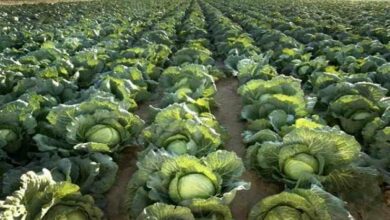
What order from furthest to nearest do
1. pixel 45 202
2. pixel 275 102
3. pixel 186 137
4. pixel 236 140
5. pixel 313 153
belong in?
1. pixel 236 140
2. pixel 275 102
3. pixel 186 137
4. pixel 313 153
5. pixel 45 202

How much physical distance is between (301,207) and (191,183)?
31.2 inches

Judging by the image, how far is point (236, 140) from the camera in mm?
5277

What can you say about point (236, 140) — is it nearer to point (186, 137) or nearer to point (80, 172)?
point (186, 137)

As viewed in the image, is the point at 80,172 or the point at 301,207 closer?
the point at 301,207

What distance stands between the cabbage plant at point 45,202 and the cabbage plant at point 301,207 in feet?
4.10

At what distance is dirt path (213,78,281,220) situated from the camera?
380 cm

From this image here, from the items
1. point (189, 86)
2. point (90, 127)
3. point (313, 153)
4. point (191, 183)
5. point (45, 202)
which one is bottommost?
point (189, 86)

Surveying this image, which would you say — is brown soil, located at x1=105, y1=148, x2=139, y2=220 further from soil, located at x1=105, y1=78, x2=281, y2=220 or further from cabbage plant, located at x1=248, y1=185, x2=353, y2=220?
cabbage plant, located at x1=248, y1=185, x2=353, y2=220

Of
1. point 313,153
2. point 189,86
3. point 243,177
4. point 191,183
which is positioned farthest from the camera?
point 189,86

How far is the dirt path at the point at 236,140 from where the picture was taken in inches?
150

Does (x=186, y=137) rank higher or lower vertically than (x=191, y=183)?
lower

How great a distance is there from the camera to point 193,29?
41.4 ft

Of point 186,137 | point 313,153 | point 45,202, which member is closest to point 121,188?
point 186,137

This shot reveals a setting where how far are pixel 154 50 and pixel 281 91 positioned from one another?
161 inches
